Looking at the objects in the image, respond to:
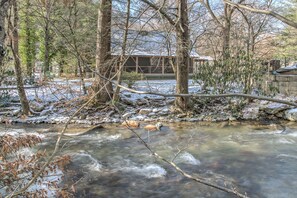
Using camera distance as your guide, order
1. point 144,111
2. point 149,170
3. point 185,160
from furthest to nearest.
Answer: point 144,111, point 185,160, point 149,170

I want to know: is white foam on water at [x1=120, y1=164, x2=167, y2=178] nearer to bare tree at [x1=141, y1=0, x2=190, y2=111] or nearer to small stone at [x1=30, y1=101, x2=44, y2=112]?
bare tree at [x1=141, y1=0, x2=190, y2=111]

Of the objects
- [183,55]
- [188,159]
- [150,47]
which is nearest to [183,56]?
[183,55]

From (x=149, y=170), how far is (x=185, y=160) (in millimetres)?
1033

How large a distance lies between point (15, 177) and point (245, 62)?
1024 centimetres

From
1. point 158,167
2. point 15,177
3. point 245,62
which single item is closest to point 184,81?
point 245,62

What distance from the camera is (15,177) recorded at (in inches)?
137

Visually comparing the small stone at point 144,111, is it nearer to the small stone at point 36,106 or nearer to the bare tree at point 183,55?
the bare tree at point 183,55

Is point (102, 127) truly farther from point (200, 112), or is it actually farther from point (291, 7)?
point (291, 7)

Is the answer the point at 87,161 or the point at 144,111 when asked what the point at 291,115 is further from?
the point at 87,161

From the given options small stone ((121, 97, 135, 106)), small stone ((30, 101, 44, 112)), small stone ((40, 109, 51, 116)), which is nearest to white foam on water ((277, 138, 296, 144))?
small stone ((121, 97, 135, 106))

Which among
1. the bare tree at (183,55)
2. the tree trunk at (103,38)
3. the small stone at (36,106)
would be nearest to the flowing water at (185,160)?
the bare tree at (183,55)

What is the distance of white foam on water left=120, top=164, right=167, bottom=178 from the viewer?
6.15 meters

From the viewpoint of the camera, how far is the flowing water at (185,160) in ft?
18.1

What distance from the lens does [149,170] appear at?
21.0 feet
